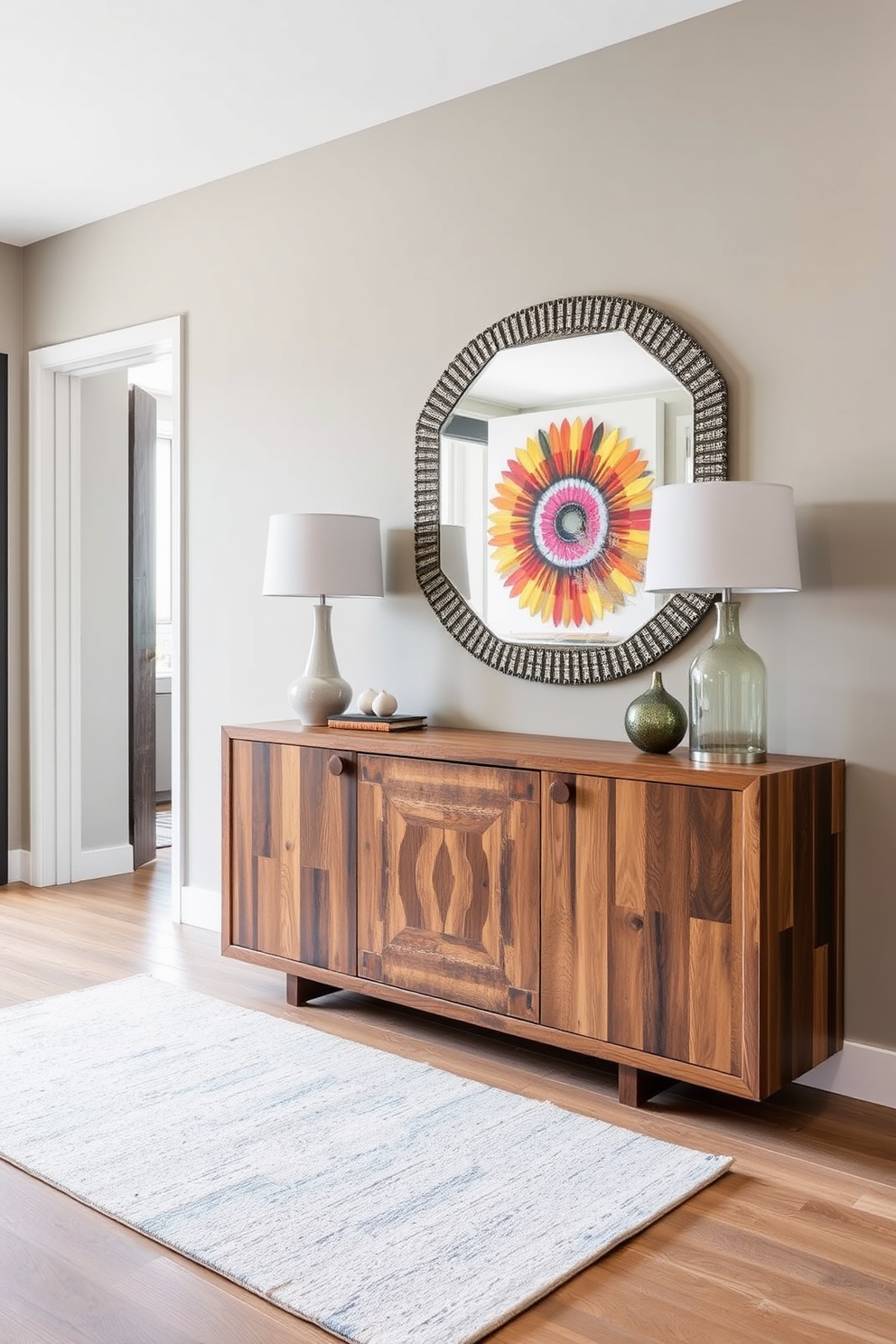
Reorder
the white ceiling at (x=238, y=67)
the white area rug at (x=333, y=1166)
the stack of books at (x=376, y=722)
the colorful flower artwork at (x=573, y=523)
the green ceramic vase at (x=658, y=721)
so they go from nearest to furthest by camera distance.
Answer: the white area rug at (x=333, y=1166)
the green ceramic vase at (x=658, y=721)
the white ceiling at (x=238, y=67)
the colorful flower artwork at (x=573, y=523)
the stack of books at (x=376, y=722)

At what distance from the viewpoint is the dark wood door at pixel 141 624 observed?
5125 mm

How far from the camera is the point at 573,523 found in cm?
313

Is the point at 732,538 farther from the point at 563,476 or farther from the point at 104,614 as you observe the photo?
the point at 104,614

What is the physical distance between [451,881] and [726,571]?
1.00 metres

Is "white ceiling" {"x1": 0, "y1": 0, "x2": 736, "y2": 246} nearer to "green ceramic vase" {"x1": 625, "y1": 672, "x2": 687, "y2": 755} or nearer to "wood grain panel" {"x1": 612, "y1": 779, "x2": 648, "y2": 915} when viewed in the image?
"green ceramic vase" {"x1": 625, "y1": 672, "x2": 687, "y2": 755}

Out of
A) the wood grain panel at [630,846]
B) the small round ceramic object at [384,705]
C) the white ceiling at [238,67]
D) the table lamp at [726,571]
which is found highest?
the white ceiling at [238,67]

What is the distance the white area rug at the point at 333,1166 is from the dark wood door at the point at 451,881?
0.75 feet

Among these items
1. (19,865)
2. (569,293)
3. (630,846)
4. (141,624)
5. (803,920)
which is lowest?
(19,865)

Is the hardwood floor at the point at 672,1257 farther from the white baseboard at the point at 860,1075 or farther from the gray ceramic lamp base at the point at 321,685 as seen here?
the gray ceramic lamp base at the point at 321,685

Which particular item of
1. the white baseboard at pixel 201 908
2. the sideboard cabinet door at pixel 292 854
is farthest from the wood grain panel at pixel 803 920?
Answer: the white baseboard at pixel 201 908

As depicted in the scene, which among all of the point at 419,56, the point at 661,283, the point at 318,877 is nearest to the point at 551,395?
the point at 661,283

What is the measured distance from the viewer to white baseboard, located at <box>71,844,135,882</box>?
489cm

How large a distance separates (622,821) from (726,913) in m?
0.29

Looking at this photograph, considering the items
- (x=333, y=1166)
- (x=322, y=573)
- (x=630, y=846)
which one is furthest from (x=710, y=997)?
(x=322, y=573)
